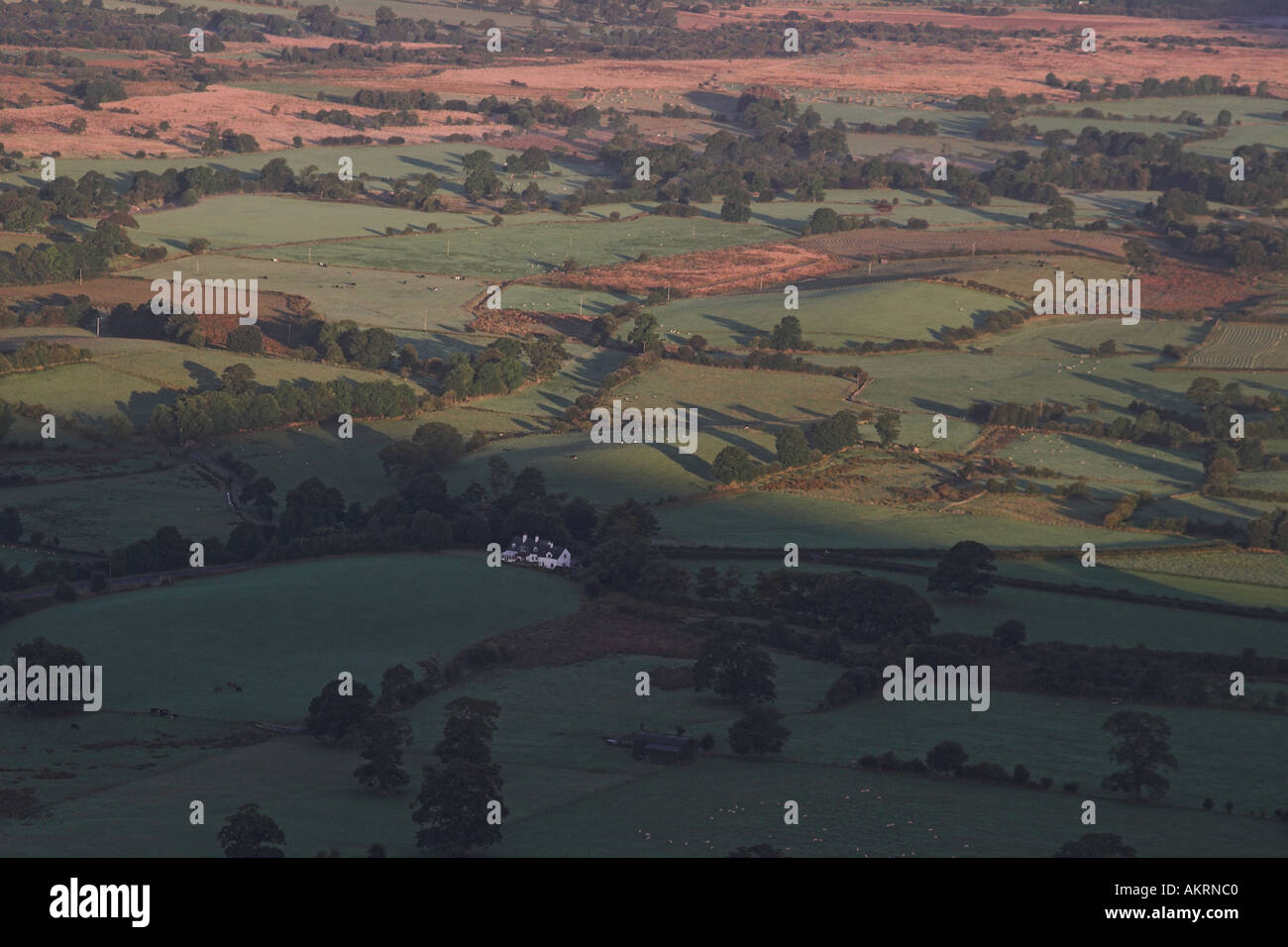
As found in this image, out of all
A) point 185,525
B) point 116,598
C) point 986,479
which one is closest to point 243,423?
point 185,525

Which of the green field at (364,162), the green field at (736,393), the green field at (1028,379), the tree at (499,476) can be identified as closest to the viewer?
the tree at (499,476)

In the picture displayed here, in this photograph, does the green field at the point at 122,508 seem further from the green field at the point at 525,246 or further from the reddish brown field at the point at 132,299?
the green field at the point at 525,246

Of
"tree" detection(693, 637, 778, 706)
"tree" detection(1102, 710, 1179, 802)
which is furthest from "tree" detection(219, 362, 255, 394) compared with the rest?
"tree" detection(1102, 710, 1179, 802)

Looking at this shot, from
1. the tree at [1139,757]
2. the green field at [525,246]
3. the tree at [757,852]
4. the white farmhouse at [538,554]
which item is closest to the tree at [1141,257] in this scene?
the green field at [525,246]

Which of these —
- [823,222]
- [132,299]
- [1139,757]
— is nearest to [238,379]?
[132,299]

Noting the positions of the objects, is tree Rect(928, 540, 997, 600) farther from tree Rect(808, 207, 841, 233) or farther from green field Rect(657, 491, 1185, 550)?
tree Rect(808, 207, 841, 233)

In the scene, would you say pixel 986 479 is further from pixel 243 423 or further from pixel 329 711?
pixel 329 711

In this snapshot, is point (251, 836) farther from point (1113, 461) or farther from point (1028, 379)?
point (1028, 379)
